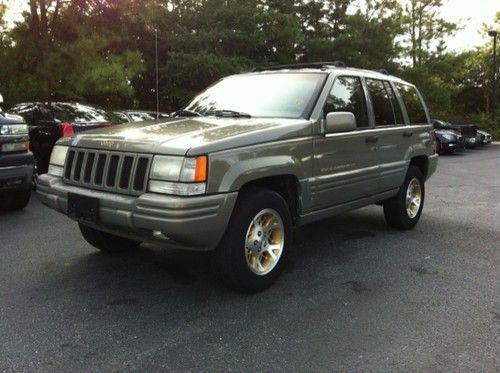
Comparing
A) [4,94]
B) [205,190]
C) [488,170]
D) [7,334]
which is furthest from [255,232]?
[488,170]

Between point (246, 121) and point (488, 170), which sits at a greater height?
point (246, 121)

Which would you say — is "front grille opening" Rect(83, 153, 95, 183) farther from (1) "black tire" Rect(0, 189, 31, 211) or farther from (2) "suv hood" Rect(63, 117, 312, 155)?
(1) "black tire" Rect(0, 189, 31, 211)

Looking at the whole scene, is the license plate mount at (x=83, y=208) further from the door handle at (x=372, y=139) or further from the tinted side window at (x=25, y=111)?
the tinted side window at (x=25, y=111)

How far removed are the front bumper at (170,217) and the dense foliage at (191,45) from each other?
7699mm

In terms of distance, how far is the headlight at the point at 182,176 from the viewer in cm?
338

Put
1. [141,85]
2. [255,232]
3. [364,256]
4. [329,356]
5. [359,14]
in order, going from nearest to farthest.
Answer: [329,356] → [255,232] → [364,256] → [141,85] → [359,14]

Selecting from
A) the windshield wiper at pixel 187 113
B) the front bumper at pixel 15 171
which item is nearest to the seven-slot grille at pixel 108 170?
the windshield wiper at pixel 187 113

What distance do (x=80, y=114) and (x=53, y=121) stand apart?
46 cm

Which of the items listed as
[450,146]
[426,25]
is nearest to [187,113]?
[450,146]

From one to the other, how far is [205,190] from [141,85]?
1804 cm

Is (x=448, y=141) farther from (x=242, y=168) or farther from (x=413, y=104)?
(x=242, y=168)

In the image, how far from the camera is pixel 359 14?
23844 millimetres

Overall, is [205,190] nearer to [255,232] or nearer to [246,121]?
[255,232]

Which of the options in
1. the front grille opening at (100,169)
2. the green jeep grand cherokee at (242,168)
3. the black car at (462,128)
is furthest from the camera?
the black car at (462,128)
